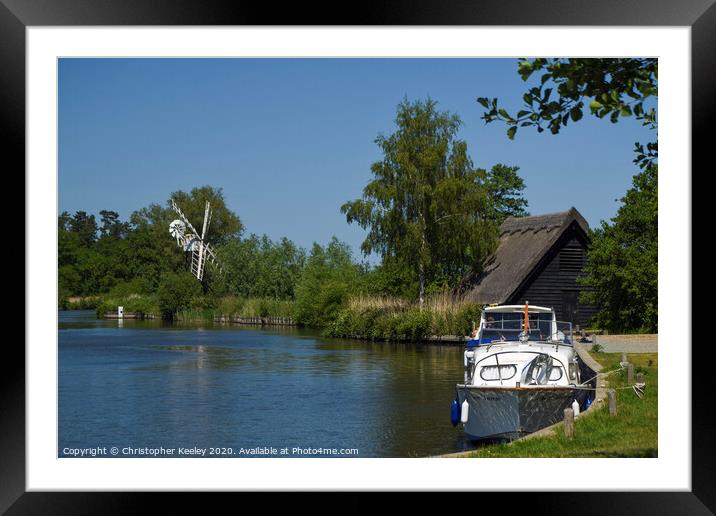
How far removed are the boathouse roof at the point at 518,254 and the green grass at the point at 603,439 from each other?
1604 centimetres

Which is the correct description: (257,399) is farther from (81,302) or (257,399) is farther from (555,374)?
(81,302)

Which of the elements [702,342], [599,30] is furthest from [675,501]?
[599,30]

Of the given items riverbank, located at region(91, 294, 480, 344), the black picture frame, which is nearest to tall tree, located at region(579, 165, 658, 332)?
riverbank, located at region(91, 294, 480, 344)

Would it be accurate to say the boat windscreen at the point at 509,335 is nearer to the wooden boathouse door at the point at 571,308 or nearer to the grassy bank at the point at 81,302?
the wooden boathouse door at the point at 571,308

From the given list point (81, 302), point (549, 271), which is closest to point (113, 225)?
point (81, 302)

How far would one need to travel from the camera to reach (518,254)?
1109 inches

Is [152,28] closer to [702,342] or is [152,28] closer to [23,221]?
[23,221]

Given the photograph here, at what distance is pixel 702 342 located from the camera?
6773 millimetres

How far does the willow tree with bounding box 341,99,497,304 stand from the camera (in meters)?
29.1

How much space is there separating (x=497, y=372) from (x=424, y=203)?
1825 cm

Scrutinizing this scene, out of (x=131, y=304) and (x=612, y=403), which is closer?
(x=612, y=403)

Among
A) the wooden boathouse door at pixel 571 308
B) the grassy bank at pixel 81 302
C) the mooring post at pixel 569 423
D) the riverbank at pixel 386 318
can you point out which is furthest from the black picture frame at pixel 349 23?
the grassy bank at pixel 81 302

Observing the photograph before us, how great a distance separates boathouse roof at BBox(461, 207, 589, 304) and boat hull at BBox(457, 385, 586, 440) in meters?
15.8

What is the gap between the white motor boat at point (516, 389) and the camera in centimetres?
1071
